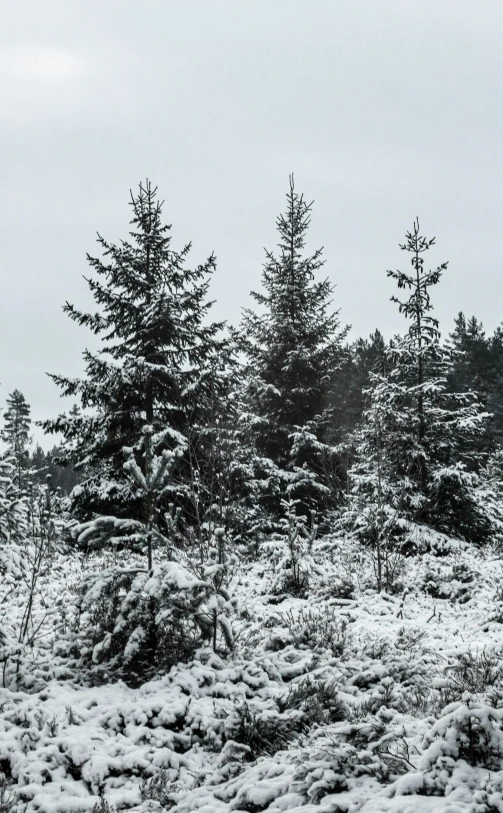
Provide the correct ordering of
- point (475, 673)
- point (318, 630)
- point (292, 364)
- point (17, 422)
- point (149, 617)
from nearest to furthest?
point (475, 673) < point (149, 617) < point (318, 630) < point (292, 364) < point (17, 422)

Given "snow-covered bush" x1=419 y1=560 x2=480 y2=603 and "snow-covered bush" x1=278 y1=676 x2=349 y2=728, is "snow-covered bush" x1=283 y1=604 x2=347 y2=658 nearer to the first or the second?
"snow-covered bush" x1=278 y1=676 x2=349 y2=728

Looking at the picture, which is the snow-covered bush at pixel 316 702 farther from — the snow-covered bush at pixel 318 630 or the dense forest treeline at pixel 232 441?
the dense forest treeline at pixel 232 441

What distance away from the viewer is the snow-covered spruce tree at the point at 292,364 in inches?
690

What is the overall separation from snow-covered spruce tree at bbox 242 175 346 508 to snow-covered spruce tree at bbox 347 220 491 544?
3364 millimetres

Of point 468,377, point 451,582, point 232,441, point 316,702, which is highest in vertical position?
point 468,377

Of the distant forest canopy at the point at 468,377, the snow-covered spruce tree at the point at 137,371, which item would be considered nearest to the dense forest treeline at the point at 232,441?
the snow-covered spruce tree at the point at 137,371

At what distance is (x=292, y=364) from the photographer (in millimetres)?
18422

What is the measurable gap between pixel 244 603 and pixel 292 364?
11.0 meters

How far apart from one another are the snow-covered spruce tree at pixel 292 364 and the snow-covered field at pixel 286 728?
10.0 meters

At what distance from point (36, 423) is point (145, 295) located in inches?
186

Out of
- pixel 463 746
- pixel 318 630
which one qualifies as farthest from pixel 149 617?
pixel 463 746

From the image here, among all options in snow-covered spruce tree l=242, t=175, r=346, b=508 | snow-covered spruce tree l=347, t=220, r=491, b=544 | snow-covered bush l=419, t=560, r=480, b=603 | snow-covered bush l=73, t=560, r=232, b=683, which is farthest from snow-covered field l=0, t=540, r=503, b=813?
snow-covered spruce tree l=242, t=175, r=346, b=508

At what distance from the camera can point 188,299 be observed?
575 inches

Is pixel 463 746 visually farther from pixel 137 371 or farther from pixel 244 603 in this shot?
pixel 137 371
